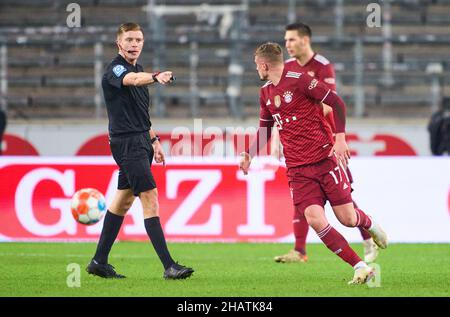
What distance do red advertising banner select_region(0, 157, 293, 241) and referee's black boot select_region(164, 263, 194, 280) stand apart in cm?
428

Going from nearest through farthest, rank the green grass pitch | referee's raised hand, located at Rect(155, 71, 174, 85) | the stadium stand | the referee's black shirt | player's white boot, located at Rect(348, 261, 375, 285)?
1. referee's raised hand, located at Rect(155, 71, 174, 85)
2. the green grass pitch
3. player's white boot, located at Rect(348, 261, 375, 285)
4. the referee's black shirt
5. the stadium stand

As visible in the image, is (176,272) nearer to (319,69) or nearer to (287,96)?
(287,96)

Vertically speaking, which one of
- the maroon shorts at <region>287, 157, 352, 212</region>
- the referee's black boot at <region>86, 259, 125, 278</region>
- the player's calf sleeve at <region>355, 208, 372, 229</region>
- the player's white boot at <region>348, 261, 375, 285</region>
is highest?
the maroon shorts at <region>287, 157, 352, 212</region>

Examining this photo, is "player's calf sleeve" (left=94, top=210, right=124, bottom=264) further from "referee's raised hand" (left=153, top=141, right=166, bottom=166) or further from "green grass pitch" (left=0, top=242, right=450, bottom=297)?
"referee's raised hand" (left=153, top=141, right=166, bottom=166)

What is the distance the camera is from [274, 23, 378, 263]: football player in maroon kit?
9180 millimetres

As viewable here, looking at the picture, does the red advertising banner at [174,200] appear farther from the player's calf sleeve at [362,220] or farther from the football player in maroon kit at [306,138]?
the football player in maroon kit at [306,138]

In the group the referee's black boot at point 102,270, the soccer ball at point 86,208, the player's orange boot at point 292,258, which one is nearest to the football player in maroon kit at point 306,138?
the referee's black boot at point 102,270

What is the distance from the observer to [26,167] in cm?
1262

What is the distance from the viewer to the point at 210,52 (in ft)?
58.3

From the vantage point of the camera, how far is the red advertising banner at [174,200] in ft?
40.9

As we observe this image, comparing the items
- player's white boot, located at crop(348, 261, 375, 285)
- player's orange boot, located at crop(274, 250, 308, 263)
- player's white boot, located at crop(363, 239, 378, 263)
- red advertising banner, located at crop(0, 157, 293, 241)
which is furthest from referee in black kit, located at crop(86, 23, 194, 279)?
red advertising banner, located at crop(0, 157, 293, 241)

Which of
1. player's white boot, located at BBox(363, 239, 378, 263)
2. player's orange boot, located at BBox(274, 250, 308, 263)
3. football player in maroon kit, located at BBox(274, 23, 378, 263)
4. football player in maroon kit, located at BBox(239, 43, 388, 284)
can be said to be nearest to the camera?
football player in maroon kit, located at BBox(239, 43, 388, 284)

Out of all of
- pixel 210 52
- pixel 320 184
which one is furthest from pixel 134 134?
pixel 210 52

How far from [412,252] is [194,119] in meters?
5.79
